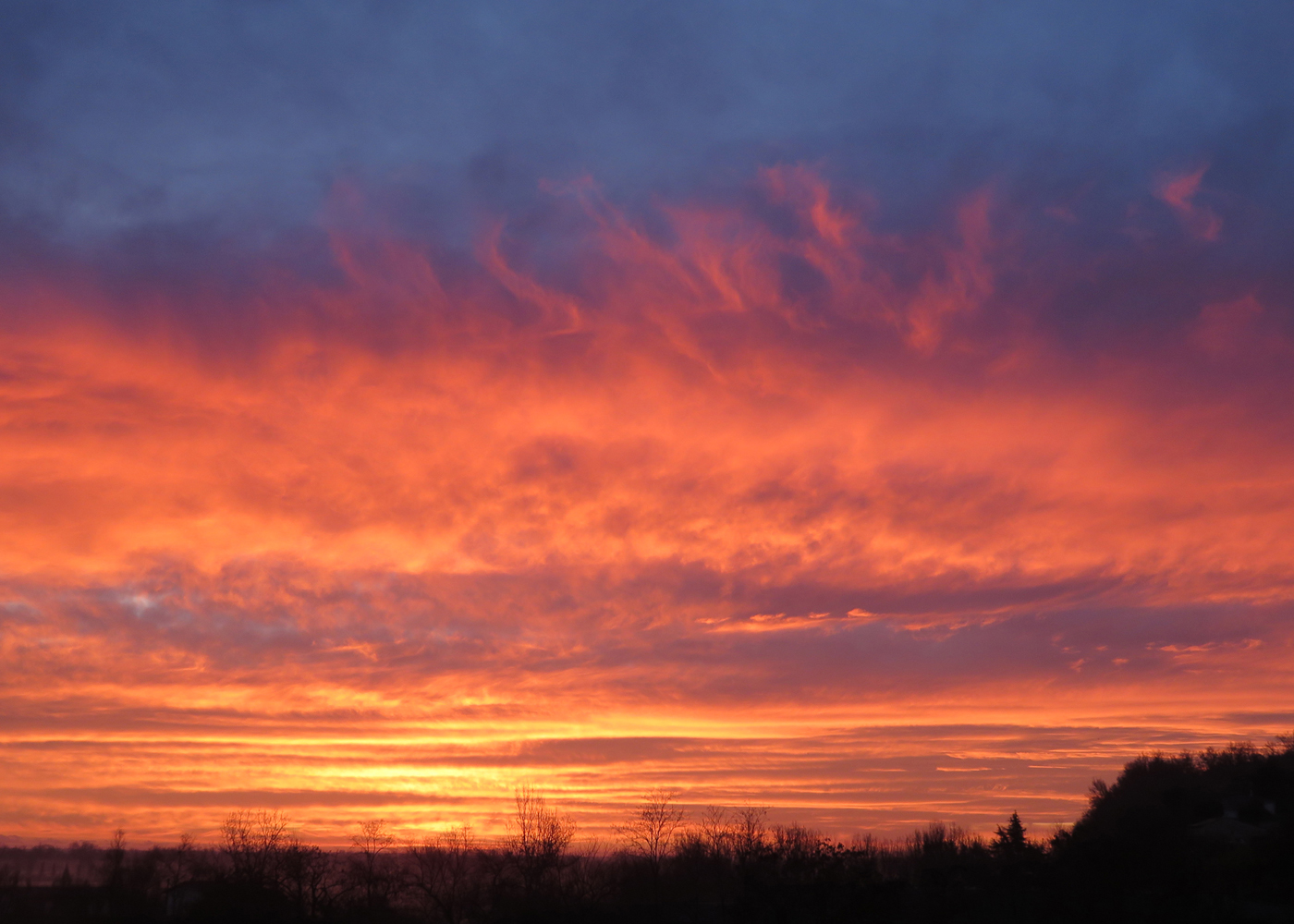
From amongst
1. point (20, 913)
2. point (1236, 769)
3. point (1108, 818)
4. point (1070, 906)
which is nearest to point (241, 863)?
point (20, 913)

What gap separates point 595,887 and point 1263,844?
5429 centimetres

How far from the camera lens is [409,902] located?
87.0 meters

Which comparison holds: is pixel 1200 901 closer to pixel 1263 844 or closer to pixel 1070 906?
pixel 1070 906

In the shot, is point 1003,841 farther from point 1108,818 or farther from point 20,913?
point 20,913

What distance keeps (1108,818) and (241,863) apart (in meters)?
99.9

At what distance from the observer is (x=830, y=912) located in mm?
50219

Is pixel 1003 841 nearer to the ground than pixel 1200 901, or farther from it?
nearer to the ground

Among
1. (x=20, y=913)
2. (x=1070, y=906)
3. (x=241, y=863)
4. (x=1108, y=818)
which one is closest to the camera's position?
(x=1070, y=906)

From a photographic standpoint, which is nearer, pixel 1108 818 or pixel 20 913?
pixel 20 913

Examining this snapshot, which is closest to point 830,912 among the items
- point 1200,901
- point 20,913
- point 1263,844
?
point 1200,901

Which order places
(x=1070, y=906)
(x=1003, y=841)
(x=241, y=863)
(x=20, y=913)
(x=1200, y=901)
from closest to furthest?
(x=1200, y=901), (x=1070, y=906), (x=20, y=913), (x=241, y=863), (x=1003, y=841)

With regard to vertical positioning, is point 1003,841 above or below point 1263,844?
below

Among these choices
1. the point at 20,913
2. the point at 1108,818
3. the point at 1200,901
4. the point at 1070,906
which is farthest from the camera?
the point at 1108,818

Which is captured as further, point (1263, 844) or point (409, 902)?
point (409, 902)
